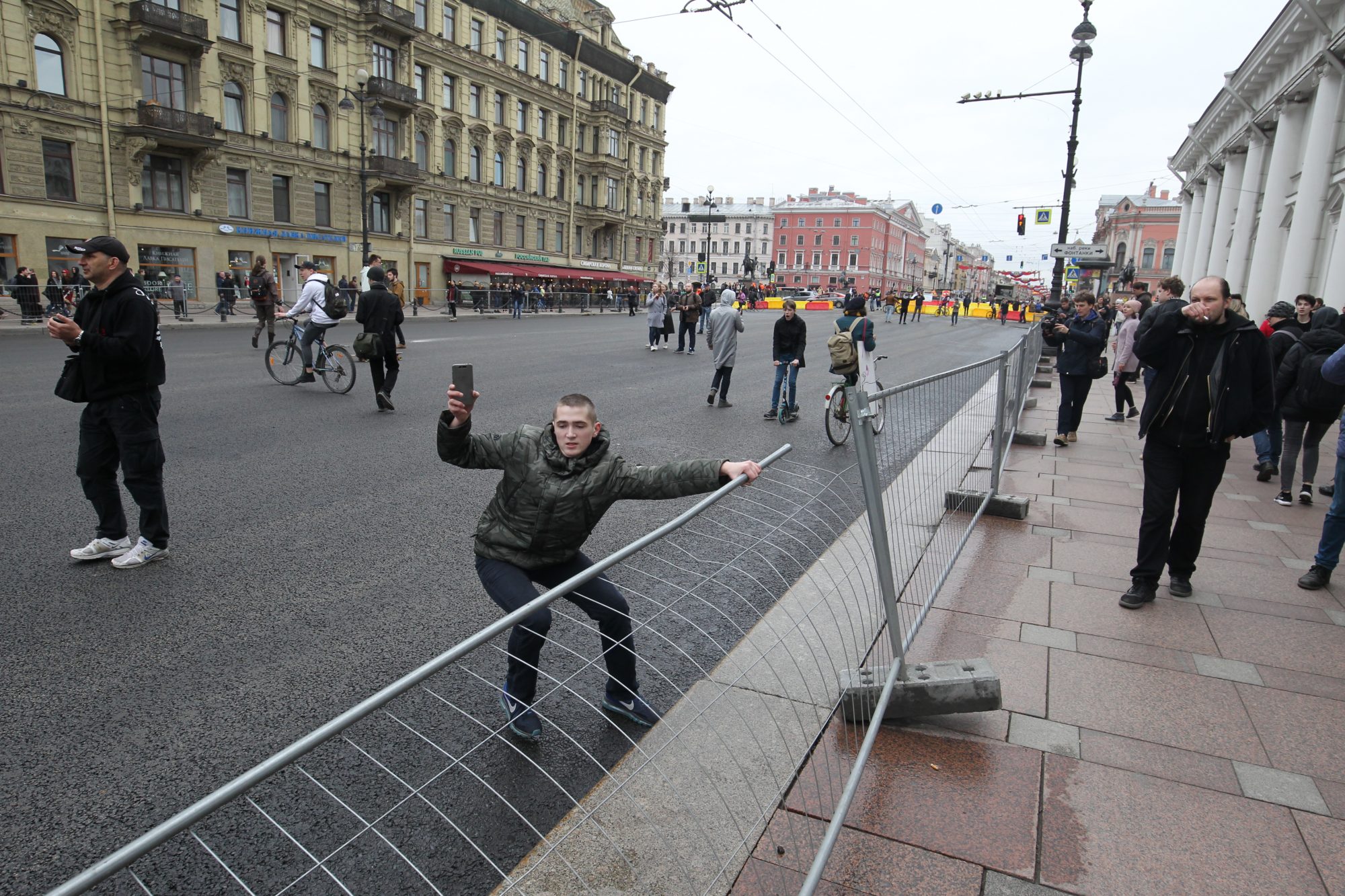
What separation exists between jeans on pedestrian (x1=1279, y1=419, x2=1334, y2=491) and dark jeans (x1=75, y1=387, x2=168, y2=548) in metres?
8.37

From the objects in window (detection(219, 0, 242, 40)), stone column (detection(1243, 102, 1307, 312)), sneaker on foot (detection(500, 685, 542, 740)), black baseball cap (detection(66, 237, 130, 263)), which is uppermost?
window (detection(219, 0, 242, 40))

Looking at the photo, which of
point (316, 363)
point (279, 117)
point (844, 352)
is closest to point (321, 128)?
point (279, 117)

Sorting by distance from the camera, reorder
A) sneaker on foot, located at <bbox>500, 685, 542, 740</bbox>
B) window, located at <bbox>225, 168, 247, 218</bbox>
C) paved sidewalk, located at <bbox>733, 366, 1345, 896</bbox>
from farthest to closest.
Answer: window, located at <bbox>225, 168, 247, 218</bbox>
sneaker on foot, located at <bbox>500, 685, 542, 740</bbox>
paved sidewalk, located at <bbox>733, 366, 1345, 896</bbox>

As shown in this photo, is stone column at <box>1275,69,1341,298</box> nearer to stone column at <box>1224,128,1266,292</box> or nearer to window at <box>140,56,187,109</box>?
stone column at <box>1224,128,1266,292</box>

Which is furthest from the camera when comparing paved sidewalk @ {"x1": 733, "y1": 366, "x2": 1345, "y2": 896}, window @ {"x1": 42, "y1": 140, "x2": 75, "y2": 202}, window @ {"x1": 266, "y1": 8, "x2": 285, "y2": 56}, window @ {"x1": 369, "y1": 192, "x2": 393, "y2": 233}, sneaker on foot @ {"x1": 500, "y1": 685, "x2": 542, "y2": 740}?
window @ {"x1": 369, "y1": 192, "x2": 393, "y2": 233}

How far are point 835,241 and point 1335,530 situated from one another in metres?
126

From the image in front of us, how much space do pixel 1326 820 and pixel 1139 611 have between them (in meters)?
1.89

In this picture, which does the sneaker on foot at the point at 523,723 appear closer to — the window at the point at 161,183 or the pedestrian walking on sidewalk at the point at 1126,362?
the pedestrian walking on sidewalk at the point at 1126,362

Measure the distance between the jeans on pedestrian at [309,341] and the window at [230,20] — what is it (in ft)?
97.5

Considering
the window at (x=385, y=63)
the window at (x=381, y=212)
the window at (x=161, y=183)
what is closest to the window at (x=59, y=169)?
the window at (x=161, y=183)

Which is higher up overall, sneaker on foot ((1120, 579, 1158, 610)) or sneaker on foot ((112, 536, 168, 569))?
sneaker on foot ((1120, 579, 1158, 610))

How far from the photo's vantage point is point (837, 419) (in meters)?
8.96

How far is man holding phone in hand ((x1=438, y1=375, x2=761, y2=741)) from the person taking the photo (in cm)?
304

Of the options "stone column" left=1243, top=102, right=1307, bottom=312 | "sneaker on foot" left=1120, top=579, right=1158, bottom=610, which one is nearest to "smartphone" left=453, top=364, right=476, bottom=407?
"sneaker on foot" left=1120, top=579, right=1158, bottom=610
